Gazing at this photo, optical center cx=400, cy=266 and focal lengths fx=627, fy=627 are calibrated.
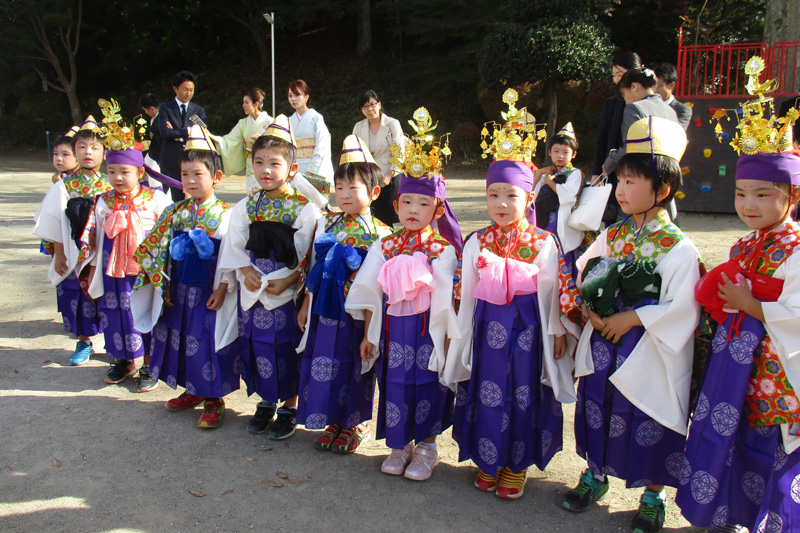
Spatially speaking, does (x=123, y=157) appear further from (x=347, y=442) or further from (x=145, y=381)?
(x=347, y=442)

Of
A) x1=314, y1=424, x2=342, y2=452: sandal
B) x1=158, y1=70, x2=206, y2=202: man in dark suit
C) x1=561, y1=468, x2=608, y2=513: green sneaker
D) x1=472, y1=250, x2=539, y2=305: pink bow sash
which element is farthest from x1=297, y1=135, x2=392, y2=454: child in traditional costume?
x1=158, y1=70, x2=206, y2=202: man in dark suit

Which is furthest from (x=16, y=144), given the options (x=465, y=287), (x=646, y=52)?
(x=465, y=287)

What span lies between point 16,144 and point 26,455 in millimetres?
24153

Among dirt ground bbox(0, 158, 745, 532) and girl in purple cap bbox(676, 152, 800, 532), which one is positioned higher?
girl in purple cap bbox(676, 152, 800, 532)

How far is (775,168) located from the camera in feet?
7.76

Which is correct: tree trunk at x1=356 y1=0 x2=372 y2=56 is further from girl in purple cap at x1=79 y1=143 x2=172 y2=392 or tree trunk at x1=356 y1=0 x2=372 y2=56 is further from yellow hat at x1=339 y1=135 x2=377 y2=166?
yellow hat at x1=339 y1=135 x2=377 y2=166

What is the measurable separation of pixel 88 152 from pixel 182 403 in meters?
2.04

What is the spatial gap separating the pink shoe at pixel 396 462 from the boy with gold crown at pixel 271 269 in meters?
0.67

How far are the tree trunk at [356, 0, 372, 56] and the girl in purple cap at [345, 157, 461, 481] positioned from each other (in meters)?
22.7

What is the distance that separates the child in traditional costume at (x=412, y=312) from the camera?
10.0ft

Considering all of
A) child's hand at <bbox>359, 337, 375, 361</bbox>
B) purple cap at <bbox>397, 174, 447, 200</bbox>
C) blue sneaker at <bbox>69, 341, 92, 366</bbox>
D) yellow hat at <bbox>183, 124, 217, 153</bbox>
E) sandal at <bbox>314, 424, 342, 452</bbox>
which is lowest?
sandal at <bbox>314, 424, 342, 452</bbox>

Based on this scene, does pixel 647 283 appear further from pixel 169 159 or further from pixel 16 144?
pixel 16 144

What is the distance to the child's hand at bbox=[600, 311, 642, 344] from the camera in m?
2.61

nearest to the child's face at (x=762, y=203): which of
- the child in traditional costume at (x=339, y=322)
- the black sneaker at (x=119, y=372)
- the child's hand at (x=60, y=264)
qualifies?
the child in traditional costume at (x=339, y=322)
